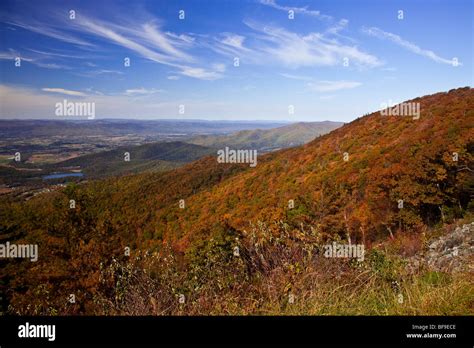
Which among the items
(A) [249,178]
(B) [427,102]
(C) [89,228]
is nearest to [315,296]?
(C) [89,228]

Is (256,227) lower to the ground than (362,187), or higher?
higher

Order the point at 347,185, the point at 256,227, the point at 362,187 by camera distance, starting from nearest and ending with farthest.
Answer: the point at 256,227 < the point at 362,187 < the point at 347,185

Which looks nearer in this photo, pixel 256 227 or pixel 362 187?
pixel 256 227

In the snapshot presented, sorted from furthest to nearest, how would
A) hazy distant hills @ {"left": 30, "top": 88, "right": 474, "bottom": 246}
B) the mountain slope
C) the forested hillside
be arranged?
hazy distant hills @ {"left": 30, "top": 88, "right": 474, "bottom": 246} < the mountain slope < the forested hillside

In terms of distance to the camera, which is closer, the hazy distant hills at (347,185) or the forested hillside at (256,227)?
the forested hillside at (256,227)

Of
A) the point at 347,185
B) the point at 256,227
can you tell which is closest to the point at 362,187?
the point at 347,185

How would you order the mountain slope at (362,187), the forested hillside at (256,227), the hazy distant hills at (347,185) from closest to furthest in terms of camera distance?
the forested hillside at (256,227)
the mountain slope at (362,187)
the hazy distant hills at (347,185)

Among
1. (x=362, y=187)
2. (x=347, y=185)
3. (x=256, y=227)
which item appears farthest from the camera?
(x=347, y=185)

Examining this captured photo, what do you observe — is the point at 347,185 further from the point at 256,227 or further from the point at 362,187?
the point at 256,227

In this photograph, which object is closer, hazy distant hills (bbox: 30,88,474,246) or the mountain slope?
the mountain slope

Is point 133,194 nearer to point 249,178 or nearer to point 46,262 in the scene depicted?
point 249,178
